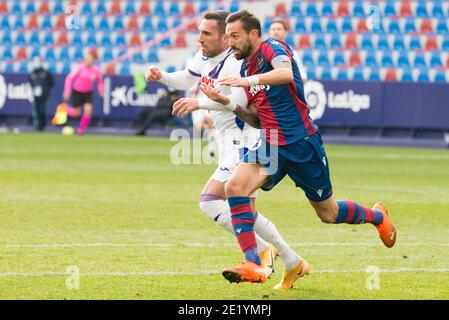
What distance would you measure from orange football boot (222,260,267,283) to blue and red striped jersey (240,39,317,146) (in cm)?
100

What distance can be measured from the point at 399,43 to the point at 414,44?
0.41 metres

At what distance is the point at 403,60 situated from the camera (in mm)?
29484

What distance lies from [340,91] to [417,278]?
62.3ft

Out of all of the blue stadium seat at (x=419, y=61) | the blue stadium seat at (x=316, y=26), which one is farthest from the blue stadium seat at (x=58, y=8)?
the blue stadium seat at (x=419, y=61)

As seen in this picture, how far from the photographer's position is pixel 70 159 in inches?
853

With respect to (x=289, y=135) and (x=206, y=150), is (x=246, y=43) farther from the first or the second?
(x=206, y=150)

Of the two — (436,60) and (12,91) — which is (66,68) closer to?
(12,91)

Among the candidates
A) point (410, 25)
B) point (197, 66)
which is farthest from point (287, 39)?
point (197, 66)

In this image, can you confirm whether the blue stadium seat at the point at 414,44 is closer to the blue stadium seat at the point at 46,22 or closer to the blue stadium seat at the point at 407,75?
the blue stadium seat at the point at 407,75

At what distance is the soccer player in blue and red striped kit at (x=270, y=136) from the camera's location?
Result: 841 cm

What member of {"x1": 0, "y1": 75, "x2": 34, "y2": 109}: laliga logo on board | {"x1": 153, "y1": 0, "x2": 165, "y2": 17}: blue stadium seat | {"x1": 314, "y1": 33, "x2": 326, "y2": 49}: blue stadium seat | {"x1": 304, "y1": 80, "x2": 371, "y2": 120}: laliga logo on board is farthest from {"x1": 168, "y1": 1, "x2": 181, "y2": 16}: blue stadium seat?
{"x1": 304, "y1": 80, "x2": 371, "y2": 120}: laliga logo on board

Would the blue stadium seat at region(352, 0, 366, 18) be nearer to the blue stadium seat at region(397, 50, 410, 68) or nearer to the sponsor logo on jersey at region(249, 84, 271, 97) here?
the blue stadium seat at region(397, 50, 410, 68)
